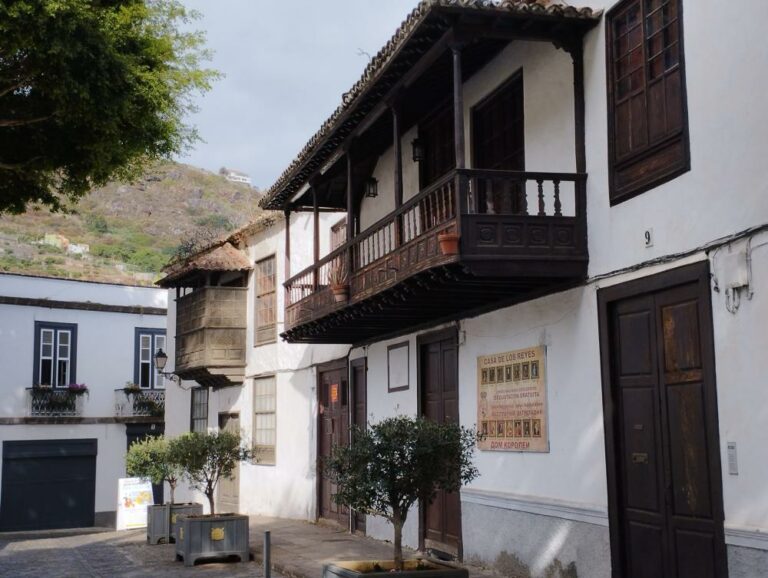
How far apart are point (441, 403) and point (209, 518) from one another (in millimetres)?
3606

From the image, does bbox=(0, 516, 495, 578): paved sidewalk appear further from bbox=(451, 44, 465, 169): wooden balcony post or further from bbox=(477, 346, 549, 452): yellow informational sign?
bbox=(451, 44, 465, 169): wooden balcony post

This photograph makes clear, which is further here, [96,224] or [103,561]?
[96,224]

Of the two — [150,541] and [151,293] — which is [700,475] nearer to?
[150,541]

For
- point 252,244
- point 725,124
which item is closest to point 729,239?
point 725,124

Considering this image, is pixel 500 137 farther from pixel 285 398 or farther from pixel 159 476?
pixel 159 476

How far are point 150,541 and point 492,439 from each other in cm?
746

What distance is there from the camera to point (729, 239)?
755cm

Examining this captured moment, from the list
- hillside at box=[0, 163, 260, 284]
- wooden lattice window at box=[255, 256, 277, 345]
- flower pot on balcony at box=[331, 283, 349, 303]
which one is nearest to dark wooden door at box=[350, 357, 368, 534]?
flower pot on balcony at box=[331, 283, 349, 303]

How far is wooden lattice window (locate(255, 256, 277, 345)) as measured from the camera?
19969 mm

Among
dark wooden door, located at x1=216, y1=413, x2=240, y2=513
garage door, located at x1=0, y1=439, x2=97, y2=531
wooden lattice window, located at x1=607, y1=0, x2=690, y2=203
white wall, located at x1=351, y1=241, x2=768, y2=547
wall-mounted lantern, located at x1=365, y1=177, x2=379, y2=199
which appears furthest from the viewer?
garage door, located at x1=0, y1=439, x2=97, y2=531

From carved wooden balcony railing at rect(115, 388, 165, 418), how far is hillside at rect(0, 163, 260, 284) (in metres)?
21.9

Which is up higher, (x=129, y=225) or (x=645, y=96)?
(x=129, y=225)

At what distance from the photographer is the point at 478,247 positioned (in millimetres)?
9211

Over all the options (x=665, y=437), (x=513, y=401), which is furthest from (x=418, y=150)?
(x=665, y=437)
